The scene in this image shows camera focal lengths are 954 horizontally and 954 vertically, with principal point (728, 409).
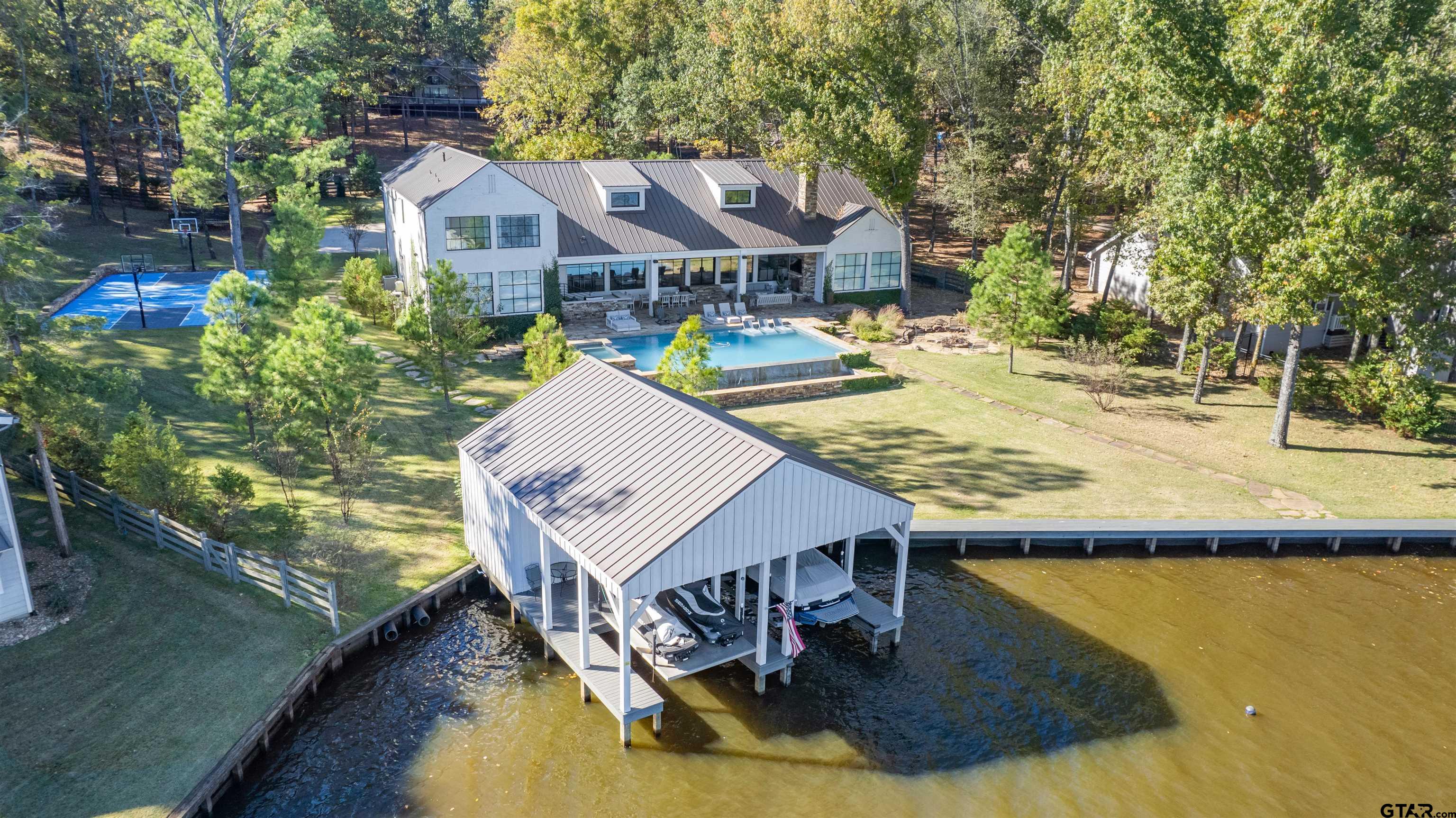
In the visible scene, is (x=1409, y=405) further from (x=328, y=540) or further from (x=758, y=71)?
(x=328, y=540)

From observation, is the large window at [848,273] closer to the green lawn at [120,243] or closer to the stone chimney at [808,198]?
the stone chimney at [808,198]

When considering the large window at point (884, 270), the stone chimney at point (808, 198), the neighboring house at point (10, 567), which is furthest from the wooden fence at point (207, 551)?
the large window at point (884, 270)

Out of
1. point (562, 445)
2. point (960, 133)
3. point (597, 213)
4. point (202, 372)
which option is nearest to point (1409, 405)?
point (960, 133)

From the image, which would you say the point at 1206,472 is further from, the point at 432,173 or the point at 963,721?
the point at 432,173

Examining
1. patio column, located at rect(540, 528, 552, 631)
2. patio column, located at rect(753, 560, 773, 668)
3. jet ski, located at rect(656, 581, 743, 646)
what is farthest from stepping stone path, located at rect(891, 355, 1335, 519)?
patio column, located at rect(540, 528, 552, 631)

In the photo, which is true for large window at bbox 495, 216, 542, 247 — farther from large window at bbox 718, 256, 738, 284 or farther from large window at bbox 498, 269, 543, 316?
large window at bbox 718, 256, 738, 284
